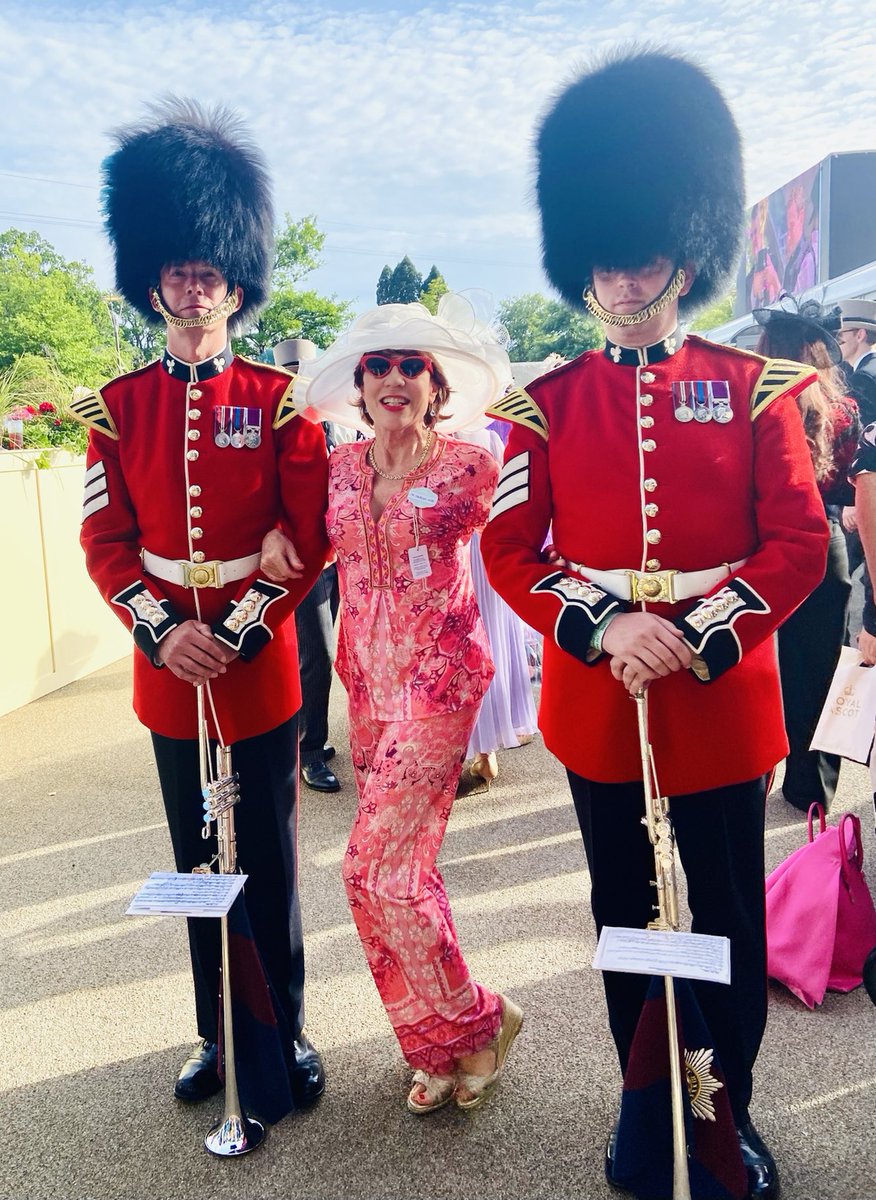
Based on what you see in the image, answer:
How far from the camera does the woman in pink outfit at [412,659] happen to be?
195 cm

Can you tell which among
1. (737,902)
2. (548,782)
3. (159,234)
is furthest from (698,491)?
(548,782)

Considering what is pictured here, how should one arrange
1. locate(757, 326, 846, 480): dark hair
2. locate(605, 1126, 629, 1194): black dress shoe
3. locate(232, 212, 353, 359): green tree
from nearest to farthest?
locate(605, 1126, 629, 1194): black dress shoe
locate(757, 326, 846, 480): dark hair
locate(232, 212, 353, 359): green tree

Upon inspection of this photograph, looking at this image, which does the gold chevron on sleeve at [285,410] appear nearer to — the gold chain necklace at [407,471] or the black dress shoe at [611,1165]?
the gold chain necklace at [407,471]

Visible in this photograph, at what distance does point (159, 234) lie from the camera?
6.92 ft

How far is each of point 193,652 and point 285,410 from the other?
572mm

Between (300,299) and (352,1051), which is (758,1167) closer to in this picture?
(352,1051)

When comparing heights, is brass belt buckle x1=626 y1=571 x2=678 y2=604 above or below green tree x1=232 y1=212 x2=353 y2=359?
below

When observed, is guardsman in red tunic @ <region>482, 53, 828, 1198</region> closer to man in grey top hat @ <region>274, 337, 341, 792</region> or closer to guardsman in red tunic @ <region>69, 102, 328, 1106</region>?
guardsman in red tunic @ <region>69, 102, 328, 1106</region>

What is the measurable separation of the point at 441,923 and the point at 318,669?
2292mm

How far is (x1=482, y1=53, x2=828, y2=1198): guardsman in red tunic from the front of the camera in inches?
63.0

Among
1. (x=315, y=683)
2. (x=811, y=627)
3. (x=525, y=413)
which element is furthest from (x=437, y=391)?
(x=315, y=683)

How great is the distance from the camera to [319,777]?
4.08m

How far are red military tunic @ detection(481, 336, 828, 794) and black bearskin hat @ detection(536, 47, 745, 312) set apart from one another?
0.62 ft

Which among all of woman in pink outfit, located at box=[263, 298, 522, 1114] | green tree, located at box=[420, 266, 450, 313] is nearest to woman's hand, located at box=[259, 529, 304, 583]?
woman in pink outfit, located at box=[263, 298, 522, 1114]
